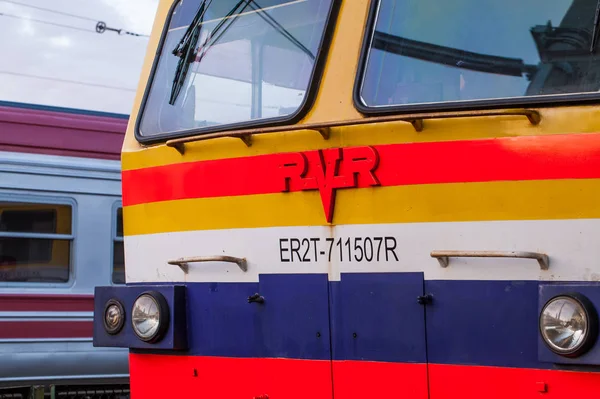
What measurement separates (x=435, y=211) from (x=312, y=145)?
599mm

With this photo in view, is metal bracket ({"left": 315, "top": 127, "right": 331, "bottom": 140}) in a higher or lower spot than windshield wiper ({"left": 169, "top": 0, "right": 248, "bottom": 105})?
lower

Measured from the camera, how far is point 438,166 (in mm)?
3820

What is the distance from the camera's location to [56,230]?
1007 centimetres

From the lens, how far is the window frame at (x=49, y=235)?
9734mm

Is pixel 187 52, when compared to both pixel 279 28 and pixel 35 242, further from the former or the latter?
pixel 35 242

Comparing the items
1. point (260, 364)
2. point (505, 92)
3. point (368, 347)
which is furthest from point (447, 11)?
point (260, 364)

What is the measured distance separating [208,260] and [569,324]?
155 cm

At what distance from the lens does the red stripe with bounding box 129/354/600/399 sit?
359 cm

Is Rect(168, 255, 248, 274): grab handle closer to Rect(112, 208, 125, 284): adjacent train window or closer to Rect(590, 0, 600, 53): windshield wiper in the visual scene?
Rect(590, 0, 600, 53): windshield wiper

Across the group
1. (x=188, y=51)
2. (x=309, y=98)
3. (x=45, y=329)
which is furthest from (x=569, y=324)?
(x=45, y=329)

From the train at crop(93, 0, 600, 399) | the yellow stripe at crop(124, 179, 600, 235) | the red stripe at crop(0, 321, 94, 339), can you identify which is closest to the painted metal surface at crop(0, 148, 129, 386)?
the red stripe at crop(0, 321, 94, 339)

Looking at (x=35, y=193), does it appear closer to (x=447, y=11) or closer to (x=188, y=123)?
(x=188, y=123)

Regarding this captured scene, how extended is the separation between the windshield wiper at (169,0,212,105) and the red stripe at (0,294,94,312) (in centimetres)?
528

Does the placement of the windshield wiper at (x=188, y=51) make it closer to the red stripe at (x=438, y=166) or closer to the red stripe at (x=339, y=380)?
the red stripe at (x=438, y=166)
